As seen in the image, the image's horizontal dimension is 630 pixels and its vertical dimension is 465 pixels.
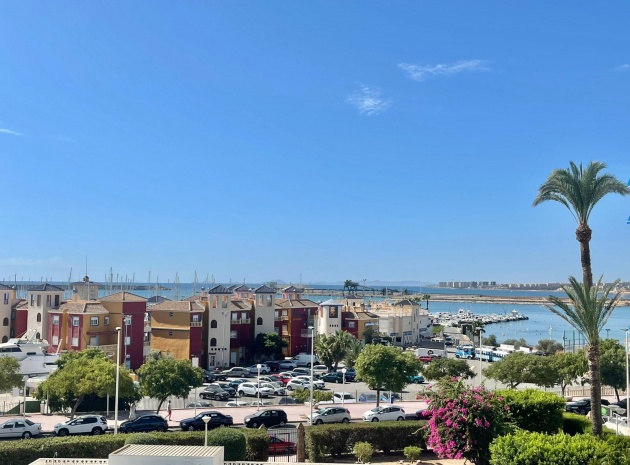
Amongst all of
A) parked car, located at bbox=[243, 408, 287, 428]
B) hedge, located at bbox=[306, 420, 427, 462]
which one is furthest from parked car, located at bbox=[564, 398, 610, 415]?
parked car, located at bbox=[243, 408, 287, 428]

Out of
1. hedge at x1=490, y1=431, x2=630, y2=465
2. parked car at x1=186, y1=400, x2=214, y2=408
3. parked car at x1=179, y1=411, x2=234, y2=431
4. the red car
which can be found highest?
hedge at x1=490, y1=431, x2=630, y2=465

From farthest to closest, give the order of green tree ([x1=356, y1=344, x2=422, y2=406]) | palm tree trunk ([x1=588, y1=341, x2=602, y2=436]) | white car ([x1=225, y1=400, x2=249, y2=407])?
white car ([x1=225, y1=400, x2=249, y2=407]), green tree ([x1=356, y1=344, x2=422, y2=406]), palm tree trunk ([x1=588, y1=341, x2=602, y2=436])

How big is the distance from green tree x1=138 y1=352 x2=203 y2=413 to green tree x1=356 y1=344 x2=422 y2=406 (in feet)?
36.4

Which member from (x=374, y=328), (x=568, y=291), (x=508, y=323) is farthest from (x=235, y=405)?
(x=508, y=323)

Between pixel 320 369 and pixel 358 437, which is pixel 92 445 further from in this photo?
pixel 320 369

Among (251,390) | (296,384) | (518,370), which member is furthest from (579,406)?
(251,390)

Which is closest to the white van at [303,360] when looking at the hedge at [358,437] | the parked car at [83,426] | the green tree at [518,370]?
the green tree at [518,370]

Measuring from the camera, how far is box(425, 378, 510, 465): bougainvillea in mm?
20156

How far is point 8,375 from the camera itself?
38531 millimetres

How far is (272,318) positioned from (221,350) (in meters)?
8.57

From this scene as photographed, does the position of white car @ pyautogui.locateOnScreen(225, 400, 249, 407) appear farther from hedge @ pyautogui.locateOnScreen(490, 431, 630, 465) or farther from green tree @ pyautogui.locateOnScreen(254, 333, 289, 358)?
hedge @ pyautogui.locateOnScreen(490, 431, 630, 465)

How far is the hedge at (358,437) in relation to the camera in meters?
25.6

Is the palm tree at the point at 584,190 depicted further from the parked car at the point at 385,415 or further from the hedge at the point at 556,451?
A: the parked car at the point at 385,415

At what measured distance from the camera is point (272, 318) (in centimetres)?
7119
